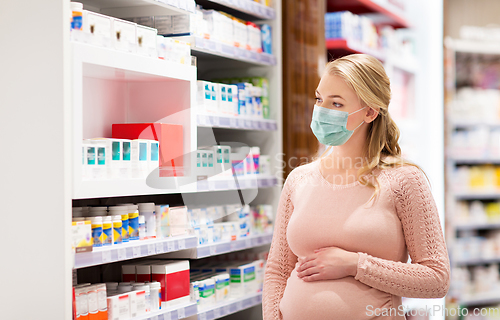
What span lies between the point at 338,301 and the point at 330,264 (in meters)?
0.16

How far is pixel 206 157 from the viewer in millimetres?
3602

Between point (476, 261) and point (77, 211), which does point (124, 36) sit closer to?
point (77, 211)

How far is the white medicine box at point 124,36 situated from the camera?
284cm

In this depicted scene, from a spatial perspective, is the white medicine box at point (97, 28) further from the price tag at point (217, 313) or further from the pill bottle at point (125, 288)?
the price tag at point (217, 313)

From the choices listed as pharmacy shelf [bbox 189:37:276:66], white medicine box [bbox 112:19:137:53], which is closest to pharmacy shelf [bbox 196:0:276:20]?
pharmacy shelf [bbox 189:37:276:66]

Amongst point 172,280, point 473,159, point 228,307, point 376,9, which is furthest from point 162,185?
point 473,159

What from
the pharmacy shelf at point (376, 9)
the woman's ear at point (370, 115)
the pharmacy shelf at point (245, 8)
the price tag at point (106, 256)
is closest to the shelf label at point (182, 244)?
the price tag at point (106, 256)

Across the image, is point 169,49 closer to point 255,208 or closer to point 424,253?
point 255,208

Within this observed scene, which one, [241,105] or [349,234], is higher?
[241,105]

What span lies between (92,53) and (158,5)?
73 centimetres

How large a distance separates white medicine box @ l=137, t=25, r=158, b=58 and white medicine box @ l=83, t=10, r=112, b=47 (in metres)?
0.21

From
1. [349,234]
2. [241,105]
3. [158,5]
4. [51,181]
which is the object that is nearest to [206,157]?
[241,105]

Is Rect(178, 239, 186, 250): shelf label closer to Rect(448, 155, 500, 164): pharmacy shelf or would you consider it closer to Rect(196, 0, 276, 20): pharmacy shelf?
Rect(196, 0, 276, 20): pharmacy shelf

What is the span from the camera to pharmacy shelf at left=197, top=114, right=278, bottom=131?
11.7 feet
